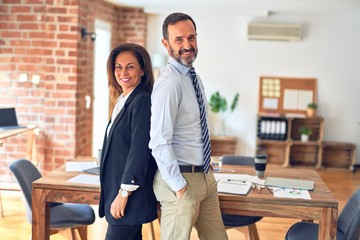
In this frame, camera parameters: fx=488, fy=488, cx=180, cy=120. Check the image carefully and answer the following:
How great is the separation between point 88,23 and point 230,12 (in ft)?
7.61

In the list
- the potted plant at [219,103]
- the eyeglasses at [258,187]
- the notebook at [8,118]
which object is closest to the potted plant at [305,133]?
the potted plant at [219,103]

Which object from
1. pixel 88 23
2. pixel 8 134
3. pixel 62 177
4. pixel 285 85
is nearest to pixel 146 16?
pixel 88 23

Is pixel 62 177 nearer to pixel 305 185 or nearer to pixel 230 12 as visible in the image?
pixel 305 185

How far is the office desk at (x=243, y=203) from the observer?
8.14ft

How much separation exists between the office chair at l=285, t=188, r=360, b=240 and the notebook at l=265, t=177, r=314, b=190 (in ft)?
0.82

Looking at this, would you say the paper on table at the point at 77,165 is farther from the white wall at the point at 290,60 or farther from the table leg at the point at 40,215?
the white wall at the point at 290,60

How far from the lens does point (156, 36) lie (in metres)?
7.29

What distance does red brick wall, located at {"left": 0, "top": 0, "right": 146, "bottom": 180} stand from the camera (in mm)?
4953

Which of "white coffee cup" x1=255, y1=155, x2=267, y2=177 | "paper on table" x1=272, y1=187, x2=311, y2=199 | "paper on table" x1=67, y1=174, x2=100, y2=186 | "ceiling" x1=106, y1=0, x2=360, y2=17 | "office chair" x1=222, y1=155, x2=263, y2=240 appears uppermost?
"ceiling" x1=106, y1=0, x2=360, y2=17

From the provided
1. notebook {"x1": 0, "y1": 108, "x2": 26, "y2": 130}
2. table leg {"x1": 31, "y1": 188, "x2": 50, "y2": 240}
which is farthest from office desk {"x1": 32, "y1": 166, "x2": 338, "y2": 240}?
notebook {"x1": 0, "y1": 108, "x2": 26, "y2": 130}

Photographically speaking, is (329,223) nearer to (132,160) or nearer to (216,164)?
(216,164)

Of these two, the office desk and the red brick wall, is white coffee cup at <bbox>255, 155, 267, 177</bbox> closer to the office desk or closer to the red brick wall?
the office desk

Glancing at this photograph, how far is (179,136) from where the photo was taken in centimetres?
224

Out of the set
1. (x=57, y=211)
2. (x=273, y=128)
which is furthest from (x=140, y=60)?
(x=273, y=128)
